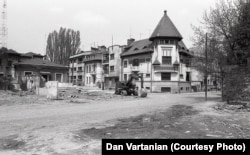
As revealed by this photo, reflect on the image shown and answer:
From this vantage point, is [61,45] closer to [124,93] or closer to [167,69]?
[167,69]

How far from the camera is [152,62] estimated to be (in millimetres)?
40375

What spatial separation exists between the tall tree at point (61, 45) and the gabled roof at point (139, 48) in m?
18.4

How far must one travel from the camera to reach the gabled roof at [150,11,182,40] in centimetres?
3930

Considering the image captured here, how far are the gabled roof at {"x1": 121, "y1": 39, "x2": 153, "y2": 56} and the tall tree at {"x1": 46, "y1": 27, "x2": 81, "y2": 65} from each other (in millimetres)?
18352

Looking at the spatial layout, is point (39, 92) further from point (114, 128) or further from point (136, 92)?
point (114, 128)

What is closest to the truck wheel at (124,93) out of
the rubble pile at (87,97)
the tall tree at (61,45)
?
the rubble pile at (87,97)

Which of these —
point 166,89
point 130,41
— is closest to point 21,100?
point 166,89

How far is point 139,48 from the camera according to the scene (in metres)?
45.4

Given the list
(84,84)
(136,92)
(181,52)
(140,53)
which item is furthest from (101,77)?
(136,92)

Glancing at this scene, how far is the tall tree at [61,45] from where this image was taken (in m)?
58.1

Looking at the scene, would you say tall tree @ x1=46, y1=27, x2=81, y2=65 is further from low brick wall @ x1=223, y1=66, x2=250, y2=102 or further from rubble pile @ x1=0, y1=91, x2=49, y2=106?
low brick wall @ x1=223, y1=66, x2=250, y2=102

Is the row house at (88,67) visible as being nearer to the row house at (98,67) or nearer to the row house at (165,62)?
the row house at (98,67)

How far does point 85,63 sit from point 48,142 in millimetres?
56560

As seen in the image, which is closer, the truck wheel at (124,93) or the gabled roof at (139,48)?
the truck wheel at (124,93)
